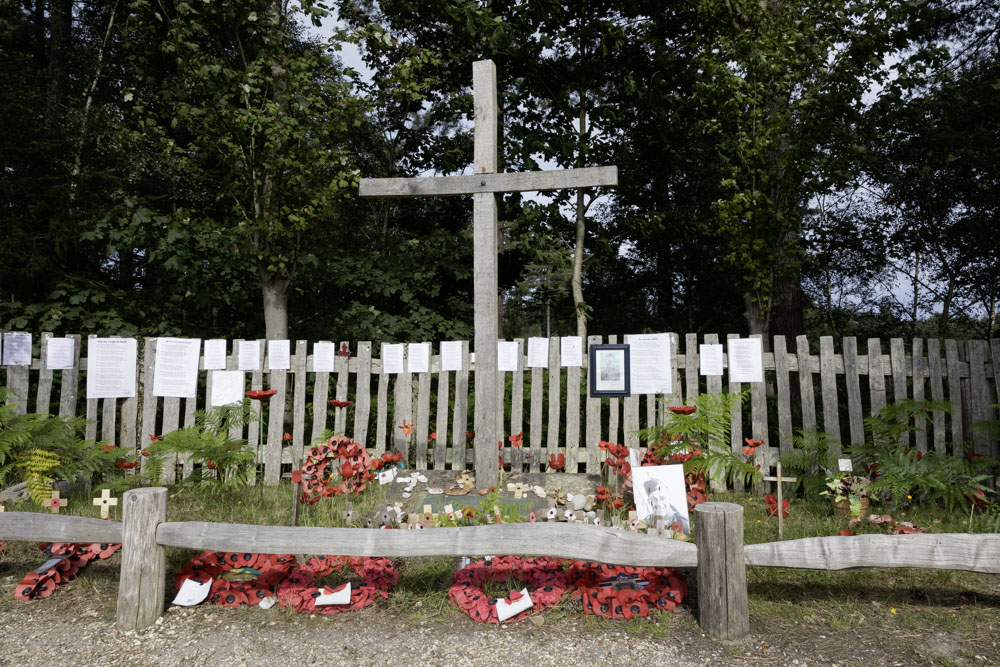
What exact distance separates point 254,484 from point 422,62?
501cm

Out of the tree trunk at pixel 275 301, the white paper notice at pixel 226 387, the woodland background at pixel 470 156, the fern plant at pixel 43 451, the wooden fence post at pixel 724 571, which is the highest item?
the woodland background at pixel 470 156

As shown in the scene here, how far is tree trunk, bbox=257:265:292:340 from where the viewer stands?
7473 mm

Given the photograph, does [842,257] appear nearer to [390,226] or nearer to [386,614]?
[390,226]

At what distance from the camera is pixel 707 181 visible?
11.4 m

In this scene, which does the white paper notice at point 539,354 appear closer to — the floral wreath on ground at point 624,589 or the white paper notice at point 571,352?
the white paper notice at point 571,352

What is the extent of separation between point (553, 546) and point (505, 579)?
0.62 meters

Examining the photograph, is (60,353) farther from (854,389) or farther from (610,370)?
(854,389)

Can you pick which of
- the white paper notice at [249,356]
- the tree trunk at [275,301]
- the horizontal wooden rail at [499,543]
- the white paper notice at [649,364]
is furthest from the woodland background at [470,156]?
the horizontal wooden rail at [499,543]

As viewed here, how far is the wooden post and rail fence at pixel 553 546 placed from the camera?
2.94 metres

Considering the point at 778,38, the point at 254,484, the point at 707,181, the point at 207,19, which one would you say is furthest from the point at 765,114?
the point at 254,484

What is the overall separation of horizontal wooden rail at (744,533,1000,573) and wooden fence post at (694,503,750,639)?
0.47ft

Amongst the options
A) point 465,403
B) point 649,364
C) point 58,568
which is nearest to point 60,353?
point 58,568

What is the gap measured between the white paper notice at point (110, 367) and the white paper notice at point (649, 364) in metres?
4.97

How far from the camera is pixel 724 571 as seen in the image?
296 cm
